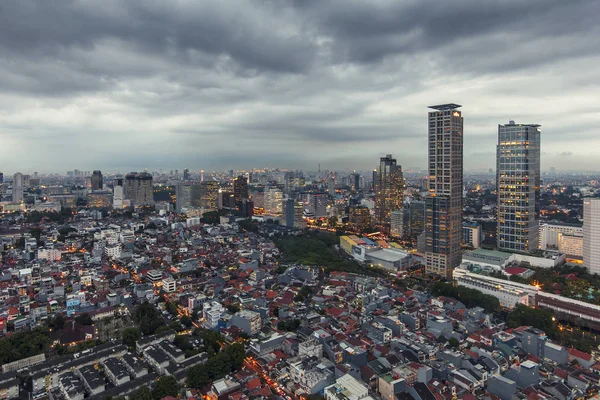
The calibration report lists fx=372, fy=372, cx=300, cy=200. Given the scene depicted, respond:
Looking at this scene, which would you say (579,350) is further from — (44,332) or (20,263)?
(20,263)

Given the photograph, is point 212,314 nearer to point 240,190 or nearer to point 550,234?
point 550,234

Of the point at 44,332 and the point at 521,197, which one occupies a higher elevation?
the point at 521,197

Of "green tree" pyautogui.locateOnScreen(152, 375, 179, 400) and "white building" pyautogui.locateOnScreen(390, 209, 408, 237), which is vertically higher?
"white building" pyautogui.locateOnScreen(390, 209, 408, 237)

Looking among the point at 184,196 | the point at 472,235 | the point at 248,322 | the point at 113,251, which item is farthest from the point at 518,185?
the point at 184,196

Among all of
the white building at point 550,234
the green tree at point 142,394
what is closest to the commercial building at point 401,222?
the white building at point 550,234

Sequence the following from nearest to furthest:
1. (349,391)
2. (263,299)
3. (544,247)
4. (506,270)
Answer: (349,391) → (263,299) → (506,270) → (544,247)

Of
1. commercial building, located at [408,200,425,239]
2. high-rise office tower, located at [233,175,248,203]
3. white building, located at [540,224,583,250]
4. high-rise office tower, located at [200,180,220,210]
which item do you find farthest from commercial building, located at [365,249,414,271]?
high-rise office tower, located at [200,180,220,210]

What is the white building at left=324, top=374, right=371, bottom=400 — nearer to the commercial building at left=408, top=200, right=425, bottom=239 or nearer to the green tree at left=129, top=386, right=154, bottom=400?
the green tree at left=129, top=386, right=154, bottom=400

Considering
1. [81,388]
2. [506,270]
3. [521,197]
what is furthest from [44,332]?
[521,197]
